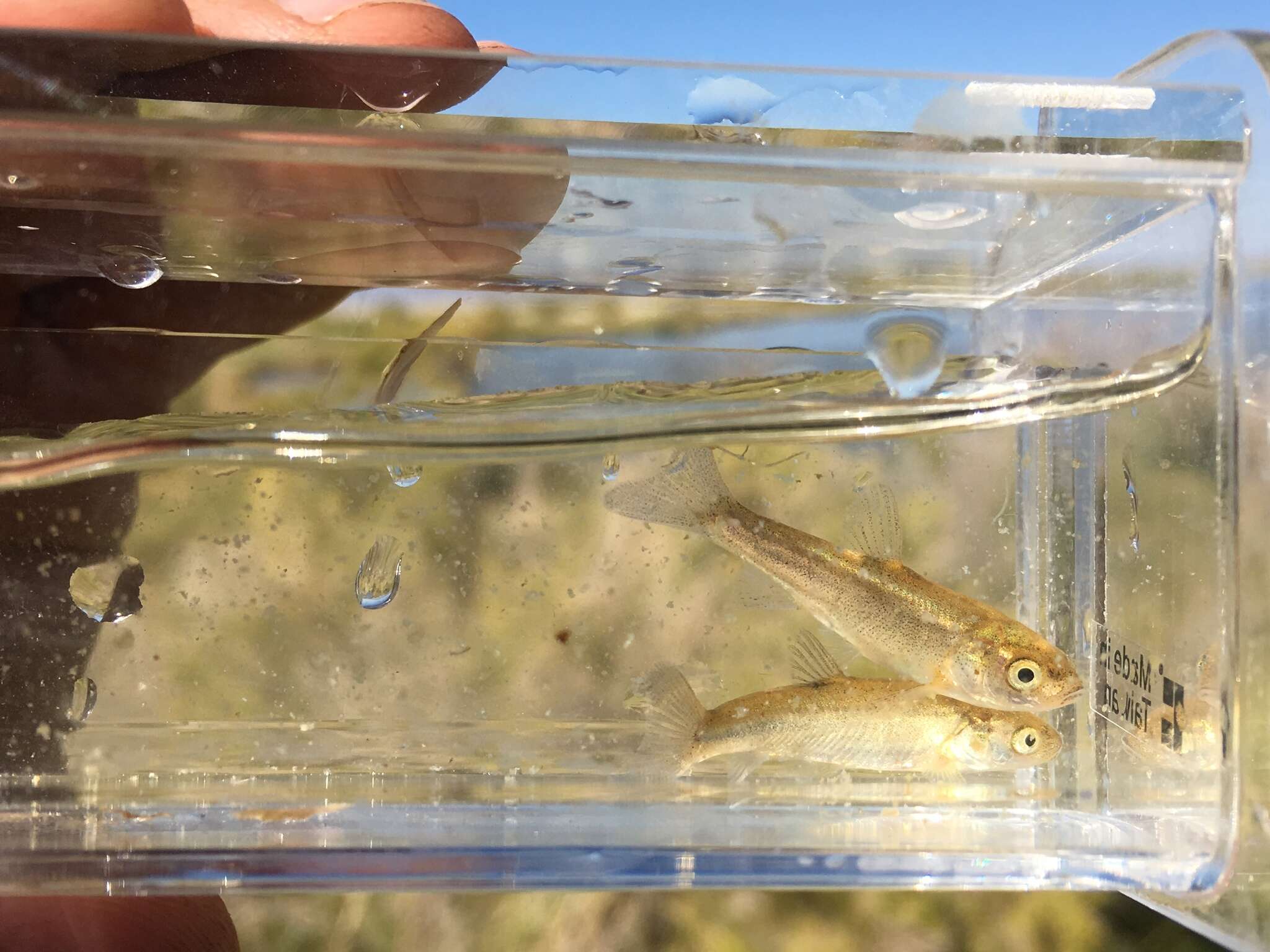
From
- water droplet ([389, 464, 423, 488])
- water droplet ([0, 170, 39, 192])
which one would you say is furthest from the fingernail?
water droplet ([389, 464, 423, 488])

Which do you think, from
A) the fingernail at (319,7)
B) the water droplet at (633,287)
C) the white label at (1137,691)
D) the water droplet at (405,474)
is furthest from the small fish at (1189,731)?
the fingernail at (319,7)

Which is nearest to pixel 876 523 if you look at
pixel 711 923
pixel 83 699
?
pixel 83 699

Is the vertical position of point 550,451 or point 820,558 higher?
point 550,451

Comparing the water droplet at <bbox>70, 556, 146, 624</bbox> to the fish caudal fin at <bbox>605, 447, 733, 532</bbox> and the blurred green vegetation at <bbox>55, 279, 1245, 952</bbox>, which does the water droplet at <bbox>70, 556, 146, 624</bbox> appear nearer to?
the blurred green vegetation at <bbox>55, 279, 1245, 952</bbox>

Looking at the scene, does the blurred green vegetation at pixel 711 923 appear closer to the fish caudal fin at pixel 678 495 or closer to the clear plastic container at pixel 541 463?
the clear plastic container at pixel 541 463

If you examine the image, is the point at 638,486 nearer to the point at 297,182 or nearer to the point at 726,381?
the point at 726,381

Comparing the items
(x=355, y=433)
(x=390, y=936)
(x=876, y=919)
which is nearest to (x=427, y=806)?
(x=355, y=433)

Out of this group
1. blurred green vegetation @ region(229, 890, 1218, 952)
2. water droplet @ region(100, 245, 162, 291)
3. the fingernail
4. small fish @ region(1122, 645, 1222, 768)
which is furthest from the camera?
blurred green vegetation @ region(229, 890, 1218, 952)
